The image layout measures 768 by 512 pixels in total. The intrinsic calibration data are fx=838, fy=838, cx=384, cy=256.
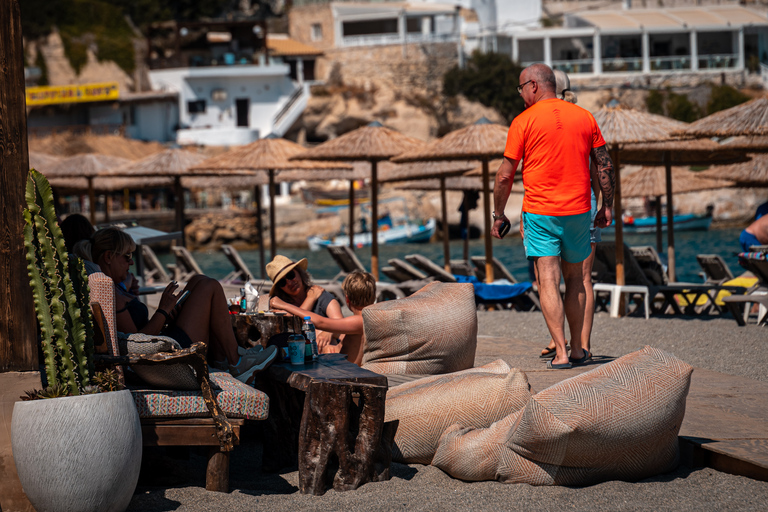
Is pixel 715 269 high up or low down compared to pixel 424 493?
down

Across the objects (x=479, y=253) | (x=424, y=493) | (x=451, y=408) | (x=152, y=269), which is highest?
(x=451, y=408)

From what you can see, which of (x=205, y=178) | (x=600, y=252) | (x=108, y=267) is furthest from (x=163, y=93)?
(x=108, y=267)

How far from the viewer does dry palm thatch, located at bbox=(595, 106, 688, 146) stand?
8.25 m

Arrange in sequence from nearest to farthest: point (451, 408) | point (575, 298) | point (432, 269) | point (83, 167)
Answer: point (451, 408) < point (575, 298) < point (432, 269) < point (83, 167)

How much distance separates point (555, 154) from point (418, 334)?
1.33 metres

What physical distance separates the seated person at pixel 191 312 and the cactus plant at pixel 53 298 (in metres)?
0.80

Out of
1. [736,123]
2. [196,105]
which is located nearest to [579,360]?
[736,123]

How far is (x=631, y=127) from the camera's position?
330 inches

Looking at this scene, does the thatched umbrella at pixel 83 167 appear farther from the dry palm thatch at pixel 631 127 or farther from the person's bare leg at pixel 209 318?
the person's bare leg at pixel 209 318

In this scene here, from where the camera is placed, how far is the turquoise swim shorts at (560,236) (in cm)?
493

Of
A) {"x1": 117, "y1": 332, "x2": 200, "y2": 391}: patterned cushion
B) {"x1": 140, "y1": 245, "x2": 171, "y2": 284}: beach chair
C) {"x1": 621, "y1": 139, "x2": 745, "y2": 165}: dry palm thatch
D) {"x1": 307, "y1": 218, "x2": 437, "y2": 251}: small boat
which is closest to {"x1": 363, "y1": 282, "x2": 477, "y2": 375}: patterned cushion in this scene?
{"x1": 117, "y1": 332, "x2": 200, "y2": 391}: patterned cushion

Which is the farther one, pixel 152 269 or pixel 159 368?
pixel 152 269

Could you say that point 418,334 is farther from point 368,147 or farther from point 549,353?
point 368,147

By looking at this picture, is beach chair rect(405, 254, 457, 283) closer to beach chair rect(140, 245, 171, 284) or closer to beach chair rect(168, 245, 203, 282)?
beach chair rect(168, 245, 203, 282)
